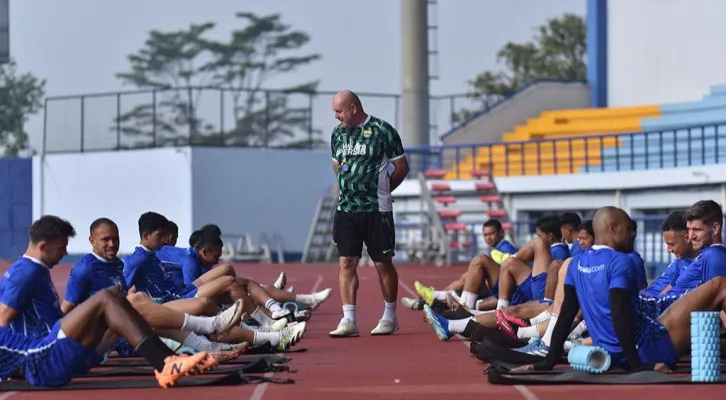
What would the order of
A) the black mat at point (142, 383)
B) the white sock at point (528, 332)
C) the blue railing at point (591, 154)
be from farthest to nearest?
the blue railing at point (591, 154), the white sock at point (528, 332), the black mat at point (142, 383)

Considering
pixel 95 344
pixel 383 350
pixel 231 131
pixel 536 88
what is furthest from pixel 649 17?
pixel 95 344

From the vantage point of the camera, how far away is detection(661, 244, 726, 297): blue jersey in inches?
388

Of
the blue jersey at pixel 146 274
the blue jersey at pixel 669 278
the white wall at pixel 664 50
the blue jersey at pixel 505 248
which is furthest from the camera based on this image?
the white wall at pixel 664 50

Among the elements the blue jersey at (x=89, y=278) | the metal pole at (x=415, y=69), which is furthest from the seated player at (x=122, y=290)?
the metal pole at (x=415, y=69)

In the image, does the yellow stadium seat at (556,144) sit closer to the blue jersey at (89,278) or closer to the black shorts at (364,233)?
the black shorts at (364,233)

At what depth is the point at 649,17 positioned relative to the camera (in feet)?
123

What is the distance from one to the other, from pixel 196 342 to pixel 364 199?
348 centimetres

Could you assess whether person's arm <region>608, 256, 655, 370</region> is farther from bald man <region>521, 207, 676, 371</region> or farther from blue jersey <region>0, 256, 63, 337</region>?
blue jersey <region>0, 256, 63, 337</region>

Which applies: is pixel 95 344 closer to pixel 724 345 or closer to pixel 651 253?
pixel 724 345

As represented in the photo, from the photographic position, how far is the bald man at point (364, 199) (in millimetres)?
13094

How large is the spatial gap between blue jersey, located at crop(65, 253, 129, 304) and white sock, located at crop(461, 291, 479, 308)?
531 cm

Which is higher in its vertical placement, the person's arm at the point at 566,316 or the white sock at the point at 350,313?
the person's arm at the point at 566,316

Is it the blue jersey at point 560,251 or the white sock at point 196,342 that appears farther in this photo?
A: the blue jersey at point 560,251

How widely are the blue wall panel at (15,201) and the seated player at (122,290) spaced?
30.6 meters
